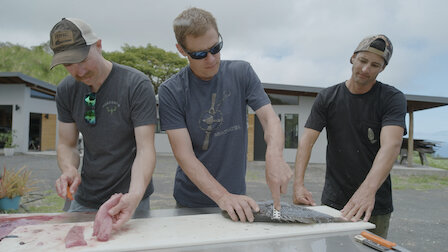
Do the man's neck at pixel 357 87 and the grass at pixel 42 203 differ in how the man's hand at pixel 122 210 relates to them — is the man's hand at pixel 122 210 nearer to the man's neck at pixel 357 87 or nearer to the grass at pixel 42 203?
the man's neck at pixel 357 87

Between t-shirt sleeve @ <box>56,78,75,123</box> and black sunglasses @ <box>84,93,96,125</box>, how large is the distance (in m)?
0.18

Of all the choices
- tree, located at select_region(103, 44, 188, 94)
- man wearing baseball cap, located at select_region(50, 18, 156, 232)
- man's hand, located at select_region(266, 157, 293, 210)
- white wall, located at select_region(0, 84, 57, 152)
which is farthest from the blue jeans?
tree, located at select_region(103, 44, 188, 94)

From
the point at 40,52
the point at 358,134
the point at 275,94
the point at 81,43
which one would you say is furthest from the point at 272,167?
the point at 40,52

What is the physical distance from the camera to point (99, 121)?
6.64ft

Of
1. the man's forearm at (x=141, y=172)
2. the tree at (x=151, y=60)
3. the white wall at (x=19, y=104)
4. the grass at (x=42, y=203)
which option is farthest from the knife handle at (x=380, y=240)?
the tree at (x=151, y=60)

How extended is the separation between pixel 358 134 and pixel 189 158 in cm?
133

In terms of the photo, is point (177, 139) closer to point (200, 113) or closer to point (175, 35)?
point (200, 113)

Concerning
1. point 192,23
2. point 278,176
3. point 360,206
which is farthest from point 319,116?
point 192,23

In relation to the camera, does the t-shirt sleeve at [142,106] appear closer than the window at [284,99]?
Yes

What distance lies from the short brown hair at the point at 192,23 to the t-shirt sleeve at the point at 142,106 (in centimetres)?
36

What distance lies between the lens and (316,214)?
1.99 meters

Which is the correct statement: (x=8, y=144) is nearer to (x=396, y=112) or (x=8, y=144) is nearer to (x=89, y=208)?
(x=89, y=208)

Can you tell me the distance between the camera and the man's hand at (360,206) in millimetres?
2037

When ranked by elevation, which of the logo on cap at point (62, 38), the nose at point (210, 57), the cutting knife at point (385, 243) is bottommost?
the cutting knife at point (385, 243)
